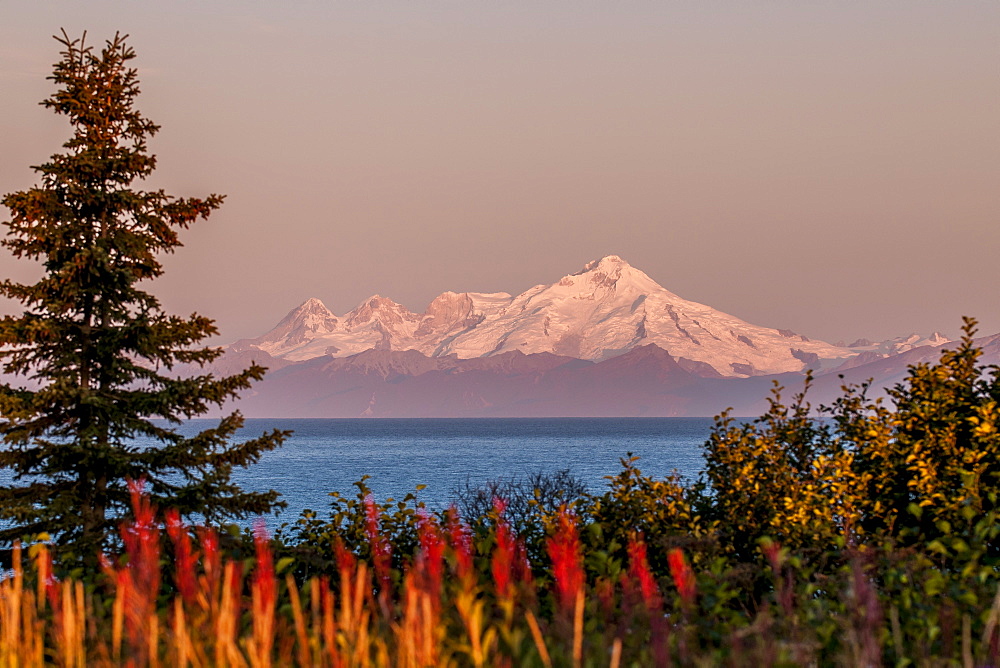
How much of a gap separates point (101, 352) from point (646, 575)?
485 inches

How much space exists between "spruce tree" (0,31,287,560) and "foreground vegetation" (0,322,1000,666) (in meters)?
→ 2.68

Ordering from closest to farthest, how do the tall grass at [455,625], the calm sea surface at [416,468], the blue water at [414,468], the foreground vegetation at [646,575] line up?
the tall grass at [455,625]
the foreground vegetation at [646,575]
the blue water at [414,468]
the calm sea surface at [416,468]

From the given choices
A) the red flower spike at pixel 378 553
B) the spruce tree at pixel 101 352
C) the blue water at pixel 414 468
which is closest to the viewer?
the red flower spike at pixel 378 553

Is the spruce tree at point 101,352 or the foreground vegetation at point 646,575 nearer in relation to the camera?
the foreground vegetation at point 646,575

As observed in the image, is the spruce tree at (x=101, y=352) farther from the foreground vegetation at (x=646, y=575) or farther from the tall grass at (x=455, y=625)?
the tall grass at (x=455, y=625)

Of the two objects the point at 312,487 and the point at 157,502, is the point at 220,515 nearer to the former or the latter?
the point at 157,502

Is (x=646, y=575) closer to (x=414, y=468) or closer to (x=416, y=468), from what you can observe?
(x=416, y=468)

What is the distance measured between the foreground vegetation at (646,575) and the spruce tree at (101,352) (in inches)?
105

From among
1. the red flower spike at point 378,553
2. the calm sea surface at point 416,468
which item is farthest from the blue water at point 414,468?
the red flower spike at point 378,553

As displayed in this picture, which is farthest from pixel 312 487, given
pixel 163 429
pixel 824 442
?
pixel 824 442

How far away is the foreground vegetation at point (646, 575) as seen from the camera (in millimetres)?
4484

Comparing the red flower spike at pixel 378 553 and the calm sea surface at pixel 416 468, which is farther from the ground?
the red flower spike at pixel 378 553

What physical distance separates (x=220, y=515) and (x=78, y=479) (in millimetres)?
2145

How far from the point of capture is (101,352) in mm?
14797
